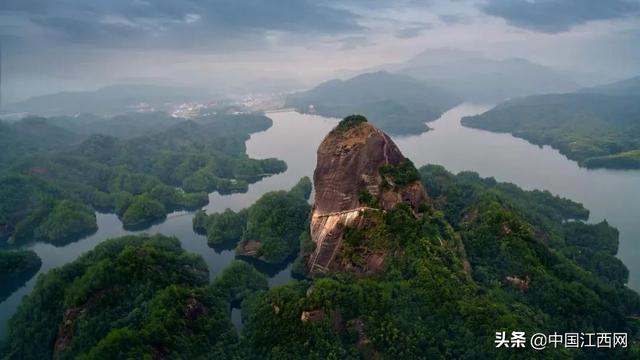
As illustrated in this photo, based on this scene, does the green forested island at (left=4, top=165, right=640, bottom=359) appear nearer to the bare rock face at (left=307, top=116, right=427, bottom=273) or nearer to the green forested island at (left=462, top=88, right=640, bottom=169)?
the bare rock face at (left=307, top=116, right=427, bottom=273)

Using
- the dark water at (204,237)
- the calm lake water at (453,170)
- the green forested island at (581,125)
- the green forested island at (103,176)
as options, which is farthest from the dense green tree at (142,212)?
the green forested island at (581,125)

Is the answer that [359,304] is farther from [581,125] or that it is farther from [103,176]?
[581,125]

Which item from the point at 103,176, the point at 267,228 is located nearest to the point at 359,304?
the point at 267,228

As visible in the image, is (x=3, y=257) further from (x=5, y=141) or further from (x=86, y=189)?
(x=5, y=141)

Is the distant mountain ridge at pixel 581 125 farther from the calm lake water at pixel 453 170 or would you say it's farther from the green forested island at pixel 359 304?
the green forested island at pixel 359 304

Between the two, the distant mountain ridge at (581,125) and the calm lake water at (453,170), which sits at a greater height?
the distant mountain ridge at (581,125)

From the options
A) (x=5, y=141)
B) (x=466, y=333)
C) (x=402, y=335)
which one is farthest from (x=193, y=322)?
(x=5, y=141)
